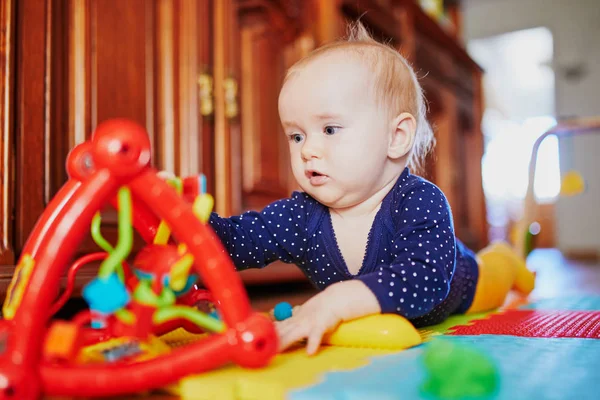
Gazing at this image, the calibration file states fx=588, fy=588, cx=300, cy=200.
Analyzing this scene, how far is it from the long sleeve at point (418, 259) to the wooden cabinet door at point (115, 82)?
1.79 feet

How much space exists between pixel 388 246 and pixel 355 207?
78mm

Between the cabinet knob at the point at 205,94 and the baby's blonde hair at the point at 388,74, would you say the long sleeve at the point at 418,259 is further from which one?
the cabinet knob at the point at 205,94

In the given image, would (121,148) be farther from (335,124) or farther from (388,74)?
(388,74)

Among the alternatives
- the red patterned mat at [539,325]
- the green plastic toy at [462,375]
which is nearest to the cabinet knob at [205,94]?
the red patterned mat at [539,325]

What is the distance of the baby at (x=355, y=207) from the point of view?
683 mm

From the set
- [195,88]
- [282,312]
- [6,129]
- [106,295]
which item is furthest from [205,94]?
[106,295]

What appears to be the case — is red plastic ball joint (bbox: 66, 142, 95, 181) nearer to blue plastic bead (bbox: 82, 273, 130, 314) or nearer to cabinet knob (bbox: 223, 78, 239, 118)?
blue plastic bead (bbox: 82, 273, 130, 314)

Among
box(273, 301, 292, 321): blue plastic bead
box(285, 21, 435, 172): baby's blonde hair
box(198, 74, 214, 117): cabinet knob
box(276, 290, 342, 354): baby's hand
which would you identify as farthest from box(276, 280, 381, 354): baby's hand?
box(198, 74, 214, 117): cabinet knob

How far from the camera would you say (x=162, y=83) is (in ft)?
3.90

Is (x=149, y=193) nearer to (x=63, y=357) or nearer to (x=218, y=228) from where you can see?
(x=63, y=357)

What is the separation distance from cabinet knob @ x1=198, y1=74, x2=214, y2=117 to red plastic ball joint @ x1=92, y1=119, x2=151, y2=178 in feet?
2.41

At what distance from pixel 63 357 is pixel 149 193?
0.52 feet

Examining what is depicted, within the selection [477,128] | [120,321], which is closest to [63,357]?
[120,321]

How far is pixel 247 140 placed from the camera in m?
1.36
